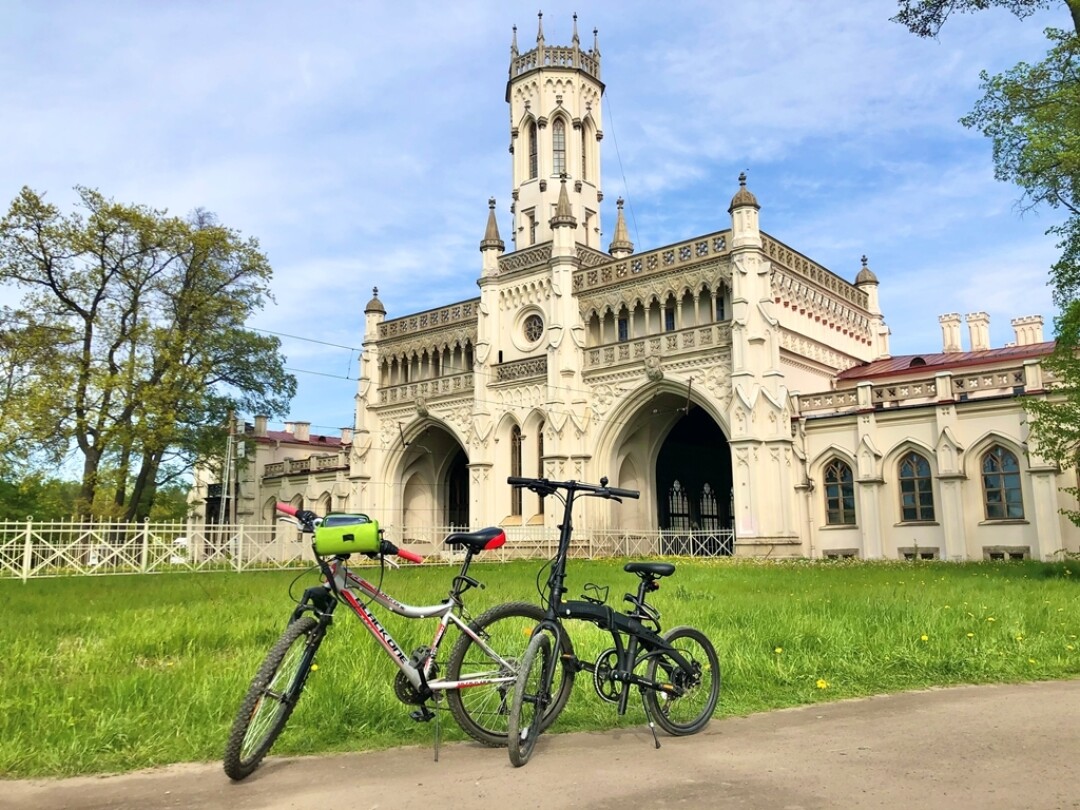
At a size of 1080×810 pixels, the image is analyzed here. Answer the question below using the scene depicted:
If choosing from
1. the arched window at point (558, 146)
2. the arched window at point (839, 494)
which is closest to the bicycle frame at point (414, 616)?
the arched window at point (839, 494)

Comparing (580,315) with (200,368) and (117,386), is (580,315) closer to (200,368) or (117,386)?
(200,368)

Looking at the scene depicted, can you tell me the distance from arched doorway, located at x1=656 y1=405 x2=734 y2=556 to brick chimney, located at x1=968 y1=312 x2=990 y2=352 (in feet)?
38.2

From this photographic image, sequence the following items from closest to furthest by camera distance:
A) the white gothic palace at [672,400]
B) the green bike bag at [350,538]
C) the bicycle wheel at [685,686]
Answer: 1. the green bike bag at [350,538]
2. the bicycle wheel at [685,686]
3. the white gothic palace at [672,400]

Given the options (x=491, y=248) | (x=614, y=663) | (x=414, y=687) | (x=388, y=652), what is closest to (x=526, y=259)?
(x=491, y=248)

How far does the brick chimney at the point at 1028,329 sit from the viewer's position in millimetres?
34625

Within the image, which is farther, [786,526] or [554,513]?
[554,513]

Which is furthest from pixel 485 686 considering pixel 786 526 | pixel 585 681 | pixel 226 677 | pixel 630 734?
pixel 786 526

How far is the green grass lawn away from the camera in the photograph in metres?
4.88

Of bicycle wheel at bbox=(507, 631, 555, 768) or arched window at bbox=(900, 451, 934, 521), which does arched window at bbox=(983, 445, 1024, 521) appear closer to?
arched window at bbox=(900, 451, 934, 521)

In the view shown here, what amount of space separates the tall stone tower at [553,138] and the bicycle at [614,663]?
1274 inches

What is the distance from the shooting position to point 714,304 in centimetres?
2931

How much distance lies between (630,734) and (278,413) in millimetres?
34235

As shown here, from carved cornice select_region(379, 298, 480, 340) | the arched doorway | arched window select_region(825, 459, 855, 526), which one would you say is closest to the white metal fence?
Result: the arched doorway

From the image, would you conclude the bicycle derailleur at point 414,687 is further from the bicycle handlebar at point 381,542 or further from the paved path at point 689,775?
the bicycle handlebar at point 381,542
